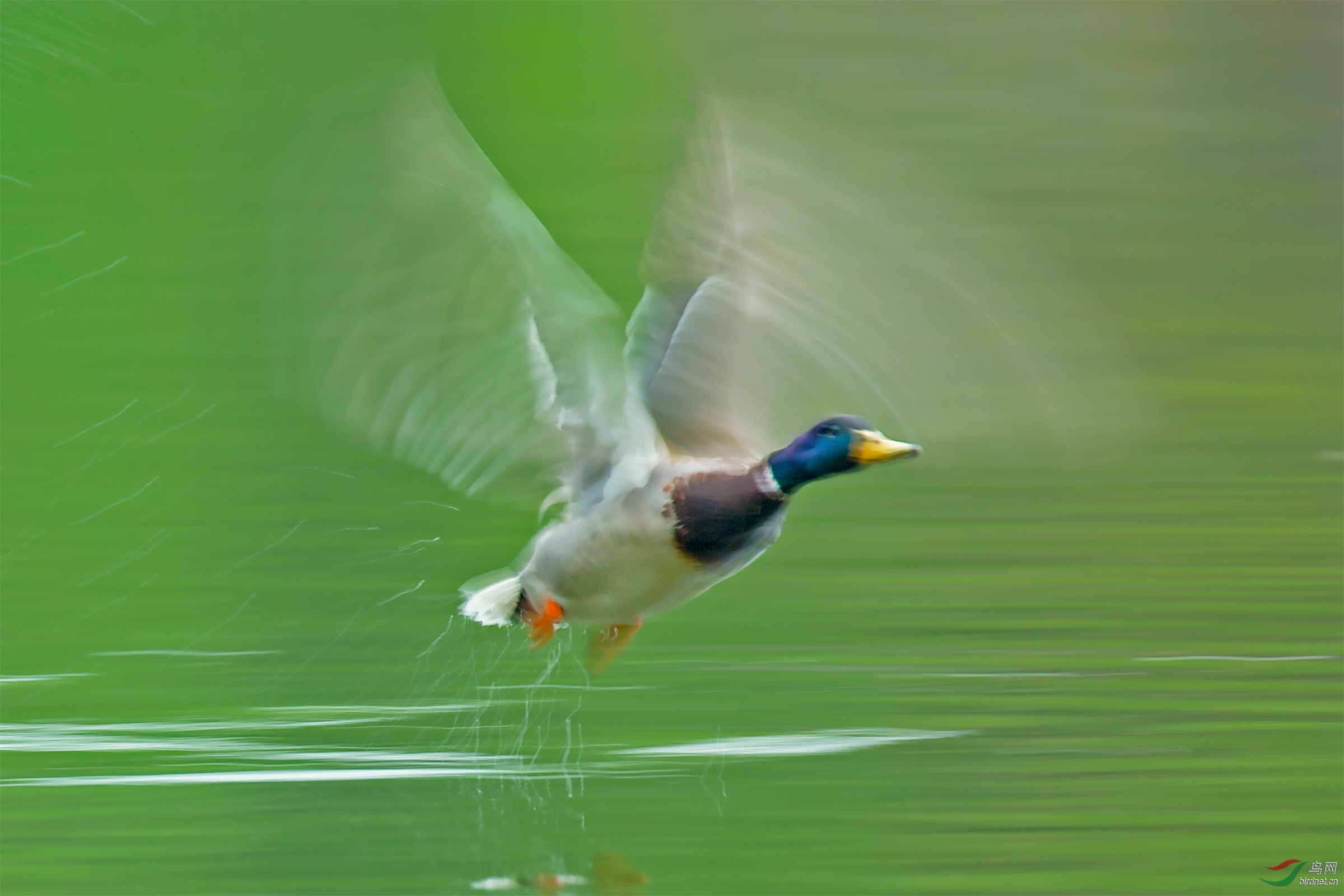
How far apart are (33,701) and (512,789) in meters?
1.49

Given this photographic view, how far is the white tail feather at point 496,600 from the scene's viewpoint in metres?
5.15

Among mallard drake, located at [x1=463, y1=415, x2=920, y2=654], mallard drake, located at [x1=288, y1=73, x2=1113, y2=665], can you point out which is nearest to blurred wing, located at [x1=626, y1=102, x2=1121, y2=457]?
mallard drake, located at [x1=288, y1=73, x2=1113, y2=665]

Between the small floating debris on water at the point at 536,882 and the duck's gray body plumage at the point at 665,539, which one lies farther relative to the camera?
the duck's gray body plumage at the point at 665,539

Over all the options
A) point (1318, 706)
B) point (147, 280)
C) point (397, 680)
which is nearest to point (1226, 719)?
point (1318, 706)

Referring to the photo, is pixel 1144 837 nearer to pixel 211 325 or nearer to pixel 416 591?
pixel 416 591

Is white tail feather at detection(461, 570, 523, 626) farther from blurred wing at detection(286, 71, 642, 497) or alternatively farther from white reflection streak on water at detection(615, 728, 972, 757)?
white reflection streak on water at detection(615, 728, 972, 757)

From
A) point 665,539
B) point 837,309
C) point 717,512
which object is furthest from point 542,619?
point 837,309

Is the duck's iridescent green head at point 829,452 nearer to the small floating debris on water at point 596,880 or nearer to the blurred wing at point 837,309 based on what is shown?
the blurred wing at point 837,309

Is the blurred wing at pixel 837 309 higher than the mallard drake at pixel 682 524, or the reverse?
the blurred wing at pixel 837 309

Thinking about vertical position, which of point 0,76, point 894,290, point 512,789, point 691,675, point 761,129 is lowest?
point 512,789

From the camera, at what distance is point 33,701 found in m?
5.71

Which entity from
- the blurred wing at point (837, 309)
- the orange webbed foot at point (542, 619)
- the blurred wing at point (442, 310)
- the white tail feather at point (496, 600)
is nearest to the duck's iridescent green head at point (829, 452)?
the blurred wing at point (837, 309)

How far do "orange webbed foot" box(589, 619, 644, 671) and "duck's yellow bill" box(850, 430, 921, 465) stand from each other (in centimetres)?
95

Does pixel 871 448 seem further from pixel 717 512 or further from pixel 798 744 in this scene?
pixel 798 744
